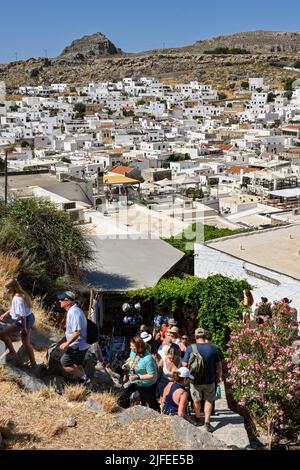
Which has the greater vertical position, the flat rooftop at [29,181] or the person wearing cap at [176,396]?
the flat rooftop at [29,181]

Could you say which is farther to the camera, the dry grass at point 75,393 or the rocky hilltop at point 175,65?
the rocky hilltop at point 175,65

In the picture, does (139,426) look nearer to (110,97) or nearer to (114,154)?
(114,154)

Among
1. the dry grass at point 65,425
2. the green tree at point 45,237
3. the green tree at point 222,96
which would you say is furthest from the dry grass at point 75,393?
the green tree at point 222,96

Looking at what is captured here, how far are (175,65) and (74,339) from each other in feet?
440

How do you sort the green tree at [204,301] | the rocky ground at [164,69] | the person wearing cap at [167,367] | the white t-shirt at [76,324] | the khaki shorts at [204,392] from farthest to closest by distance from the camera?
1. the rocky ground at [164,69]
2. the green tree at [204,301]
3. the person wearing cap at [167,367]
4. the khaki shorts at [204,392]
5. the white t-shirt at [76,324]

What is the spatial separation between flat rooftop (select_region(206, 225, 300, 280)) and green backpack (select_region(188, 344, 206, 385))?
5.02 metres

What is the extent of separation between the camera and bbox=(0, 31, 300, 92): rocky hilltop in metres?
120

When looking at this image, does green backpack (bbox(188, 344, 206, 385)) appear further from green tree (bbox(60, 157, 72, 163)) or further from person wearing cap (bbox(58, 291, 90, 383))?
green tree (bbox(60, 157, 72, 163))

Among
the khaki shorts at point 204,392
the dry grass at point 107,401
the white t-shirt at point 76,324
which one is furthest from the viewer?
the khaki shorts at point 204,392

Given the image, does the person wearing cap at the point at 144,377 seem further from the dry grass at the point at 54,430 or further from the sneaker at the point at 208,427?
the dry grass at the point at 54,430

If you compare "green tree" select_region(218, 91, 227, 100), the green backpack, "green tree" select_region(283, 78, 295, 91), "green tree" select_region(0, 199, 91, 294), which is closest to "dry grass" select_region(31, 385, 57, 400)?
the green backpack

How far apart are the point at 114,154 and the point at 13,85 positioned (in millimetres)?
86499

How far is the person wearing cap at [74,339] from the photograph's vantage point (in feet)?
17.4

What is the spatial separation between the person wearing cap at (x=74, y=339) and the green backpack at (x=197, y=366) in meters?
1.02
